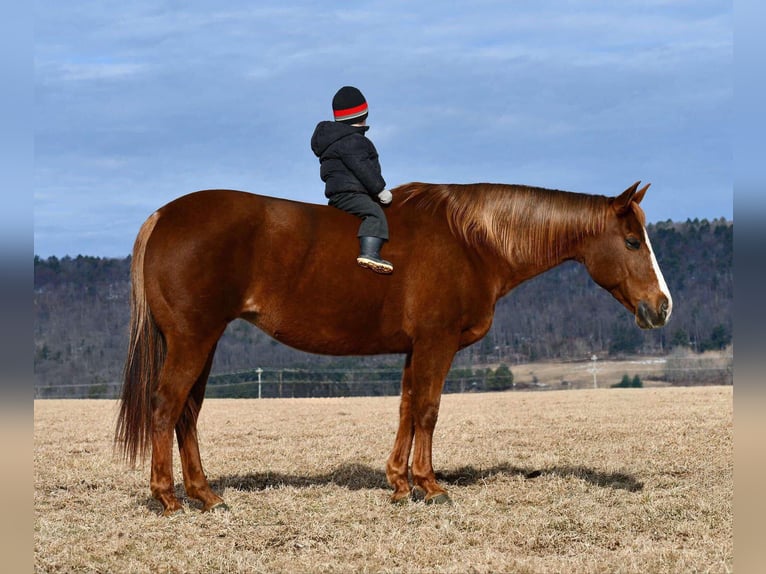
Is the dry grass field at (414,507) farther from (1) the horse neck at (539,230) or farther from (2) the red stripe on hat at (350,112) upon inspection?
(2) the red stripe on hat at (350,112)

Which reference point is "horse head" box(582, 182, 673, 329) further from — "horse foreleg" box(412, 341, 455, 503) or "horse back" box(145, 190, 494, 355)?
"horse foreleg" box(412, 341, 455, 503)

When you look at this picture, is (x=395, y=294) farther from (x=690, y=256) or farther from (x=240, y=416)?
(x=690, y=256)

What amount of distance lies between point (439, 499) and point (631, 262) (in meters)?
2.34

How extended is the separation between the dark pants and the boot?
43 millimetres

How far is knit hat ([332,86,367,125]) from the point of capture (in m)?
6.02

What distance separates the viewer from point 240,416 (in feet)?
45.9


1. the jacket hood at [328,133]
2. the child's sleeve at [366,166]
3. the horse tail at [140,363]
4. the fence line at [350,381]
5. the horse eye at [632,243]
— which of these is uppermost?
the jacket hood at [328,133]

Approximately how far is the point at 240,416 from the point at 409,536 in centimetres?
935

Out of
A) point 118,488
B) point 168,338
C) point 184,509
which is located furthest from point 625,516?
point 118,488

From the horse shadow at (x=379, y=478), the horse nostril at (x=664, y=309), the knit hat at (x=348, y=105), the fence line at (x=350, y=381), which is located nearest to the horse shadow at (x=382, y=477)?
the horse shadow at (x=379, y=478)

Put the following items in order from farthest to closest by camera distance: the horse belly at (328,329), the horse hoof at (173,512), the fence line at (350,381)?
the fence line at (350,381)
the horse belly at (328,329)
the horse hoof at (173,512)

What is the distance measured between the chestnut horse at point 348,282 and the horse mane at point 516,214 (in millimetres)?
11

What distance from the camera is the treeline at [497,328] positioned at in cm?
5859

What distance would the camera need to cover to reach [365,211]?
5980 millimetres
